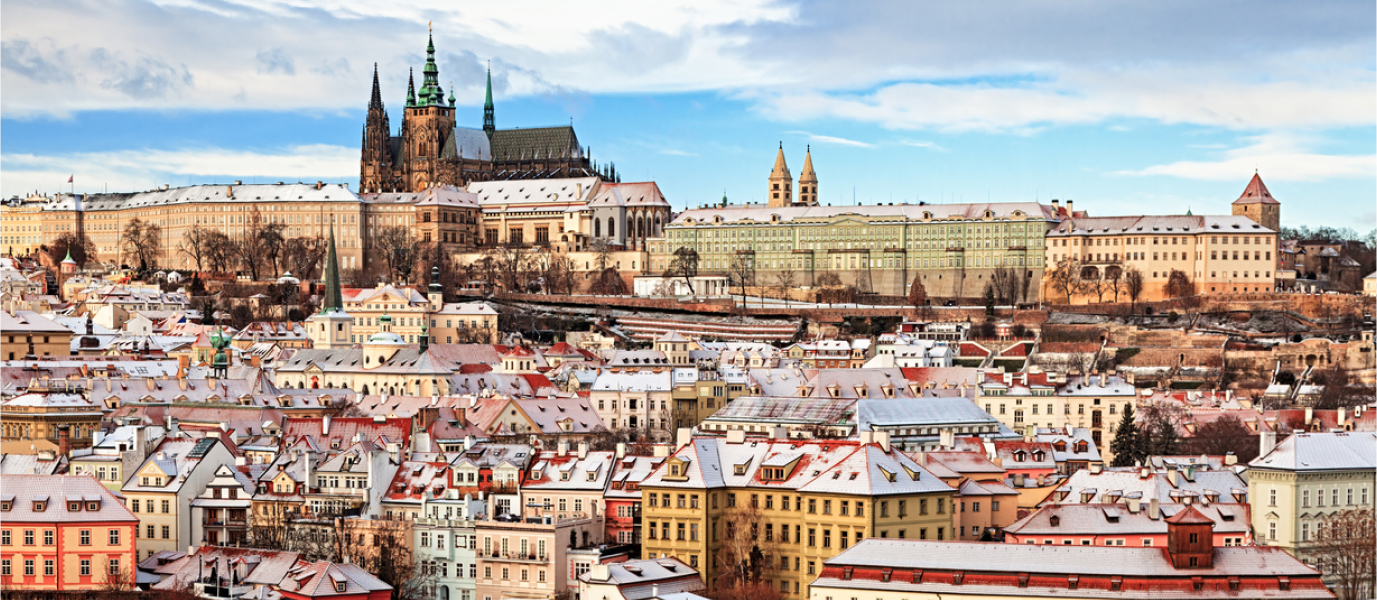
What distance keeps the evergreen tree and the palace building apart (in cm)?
11968

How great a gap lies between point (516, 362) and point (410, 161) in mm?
88706

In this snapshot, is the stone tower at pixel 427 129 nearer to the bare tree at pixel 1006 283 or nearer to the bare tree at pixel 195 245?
the bare tree at pixel 195 245

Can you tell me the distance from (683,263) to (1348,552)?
119228mm

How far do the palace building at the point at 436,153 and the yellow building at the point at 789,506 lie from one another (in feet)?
459

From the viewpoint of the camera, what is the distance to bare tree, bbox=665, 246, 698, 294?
163875mm

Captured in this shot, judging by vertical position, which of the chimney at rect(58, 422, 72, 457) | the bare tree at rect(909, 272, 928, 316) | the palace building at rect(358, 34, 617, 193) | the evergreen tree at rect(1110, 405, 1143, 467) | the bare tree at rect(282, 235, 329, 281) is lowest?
the evergreen tree at rect(1110, 405, 1143, 467)

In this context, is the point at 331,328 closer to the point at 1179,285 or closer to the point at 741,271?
the point at 741,271

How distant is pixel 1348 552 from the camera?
156ft

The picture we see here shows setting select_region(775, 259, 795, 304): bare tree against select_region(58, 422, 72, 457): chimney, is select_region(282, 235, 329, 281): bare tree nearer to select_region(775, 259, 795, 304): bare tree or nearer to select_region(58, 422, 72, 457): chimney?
select_region(775, 259, 795, 304): bare tree

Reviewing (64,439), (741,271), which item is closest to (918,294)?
(741,271)

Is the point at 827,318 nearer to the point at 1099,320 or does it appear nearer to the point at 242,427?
the point at 1099,320

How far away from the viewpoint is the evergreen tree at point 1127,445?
69.8m

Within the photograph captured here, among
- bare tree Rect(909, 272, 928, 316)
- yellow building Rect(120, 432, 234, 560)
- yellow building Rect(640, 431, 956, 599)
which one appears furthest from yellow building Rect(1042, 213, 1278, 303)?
yellow building Rect(120, 432, 234, 560)

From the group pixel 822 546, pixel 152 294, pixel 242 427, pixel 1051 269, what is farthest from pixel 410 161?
pixel 822 546
